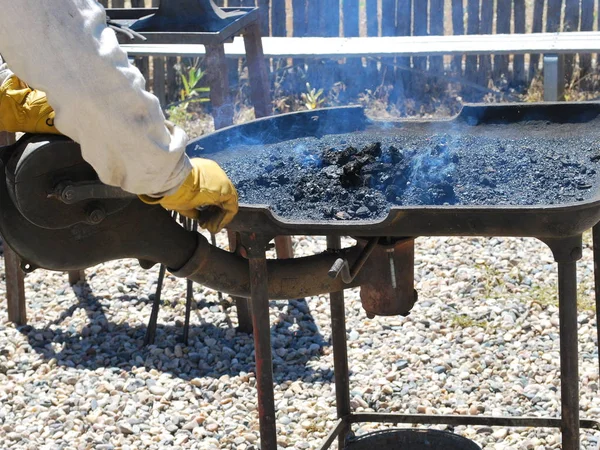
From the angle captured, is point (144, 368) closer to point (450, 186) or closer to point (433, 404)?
point (433, 404)

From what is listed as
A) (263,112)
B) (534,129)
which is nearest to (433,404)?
(534,129)

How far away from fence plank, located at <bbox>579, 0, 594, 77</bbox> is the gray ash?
5868 millimetres

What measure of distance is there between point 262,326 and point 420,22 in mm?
6815

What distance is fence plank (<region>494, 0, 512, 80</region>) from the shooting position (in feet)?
28.2

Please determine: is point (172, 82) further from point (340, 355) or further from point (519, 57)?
Result: point (340, 355)

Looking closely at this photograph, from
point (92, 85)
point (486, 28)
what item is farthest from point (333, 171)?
point (486, 28)

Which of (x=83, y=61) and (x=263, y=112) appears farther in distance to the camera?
(x=263, y=112)

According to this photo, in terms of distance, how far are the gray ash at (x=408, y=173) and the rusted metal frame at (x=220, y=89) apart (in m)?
1.38

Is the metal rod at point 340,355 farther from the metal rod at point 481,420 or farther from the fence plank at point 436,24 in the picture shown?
the fence plank at point 436,24

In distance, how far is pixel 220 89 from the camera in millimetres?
4609

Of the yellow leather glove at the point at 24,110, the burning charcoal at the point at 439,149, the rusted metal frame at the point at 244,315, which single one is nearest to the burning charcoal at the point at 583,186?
the burning charcoal at the point at 439,149

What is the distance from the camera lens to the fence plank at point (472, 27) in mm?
8648

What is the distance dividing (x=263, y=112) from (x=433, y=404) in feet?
6.95

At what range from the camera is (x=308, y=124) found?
11.3 ft
